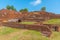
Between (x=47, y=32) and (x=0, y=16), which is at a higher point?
(x=0, y=16)

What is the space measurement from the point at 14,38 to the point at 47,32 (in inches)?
148

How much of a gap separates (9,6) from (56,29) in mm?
39460

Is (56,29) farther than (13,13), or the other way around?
(13,13)

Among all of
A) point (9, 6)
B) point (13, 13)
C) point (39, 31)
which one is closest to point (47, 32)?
point (39, 31)

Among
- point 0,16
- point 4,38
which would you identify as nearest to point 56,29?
point 4,38

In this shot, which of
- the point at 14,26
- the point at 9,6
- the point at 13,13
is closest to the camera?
the point at 14,26

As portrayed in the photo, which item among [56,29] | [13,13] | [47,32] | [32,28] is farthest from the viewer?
[13,13]

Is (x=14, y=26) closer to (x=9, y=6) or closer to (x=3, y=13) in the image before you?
(x=3, y=13)

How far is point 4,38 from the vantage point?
1284 cm

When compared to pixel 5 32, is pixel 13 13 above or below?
above

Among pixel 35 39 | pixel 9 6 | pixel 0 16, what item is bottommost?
pixel 35 39

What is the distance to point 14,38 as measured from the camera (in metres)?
12.8

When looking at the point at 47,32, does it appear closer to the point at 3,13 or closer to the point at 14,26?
the point at 14,26

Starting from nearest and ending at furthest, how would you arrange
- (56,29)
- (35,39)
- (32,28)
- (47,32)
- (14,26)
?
(35,39)
(47,32)
(32,28)
(14,26)
(56,29)
